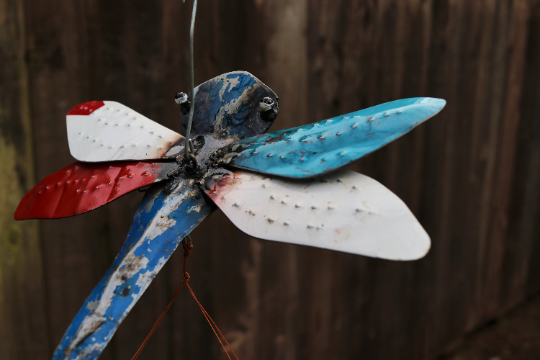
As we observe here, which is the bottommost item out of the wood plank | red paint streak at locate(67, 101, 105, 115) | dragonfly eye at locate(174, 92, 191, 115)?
the wood plank

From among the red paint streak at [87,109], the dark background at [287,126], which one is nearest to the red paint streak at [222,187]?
the red paint streak at [87,109]

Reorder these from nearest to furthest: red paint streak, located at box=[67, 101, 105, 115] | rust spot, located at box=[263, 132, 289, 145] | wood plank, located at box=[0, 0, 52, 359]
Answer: rust spot, located at box=[263, 132, 289, 145], red paint streak, located at box=[67, 101, 105, 115], wood plank, located at box=[0, 0, 52, 359]

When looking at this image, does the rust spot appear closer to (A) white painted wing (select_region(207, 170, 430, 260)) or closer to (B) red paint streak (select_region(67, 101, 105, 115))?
(A) white painted wing (select_region(207, 170, 430, 260))

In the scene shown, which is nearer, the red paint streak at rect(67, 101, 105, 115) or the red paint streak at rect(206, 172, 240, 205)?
the red paint streak at rect(206, 172, 240, 205)

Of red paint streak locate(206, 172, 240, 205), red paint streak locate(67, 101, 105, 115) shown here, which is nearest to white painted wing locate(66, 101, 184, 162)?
red paint streak locate(67, 101, 105, 115)

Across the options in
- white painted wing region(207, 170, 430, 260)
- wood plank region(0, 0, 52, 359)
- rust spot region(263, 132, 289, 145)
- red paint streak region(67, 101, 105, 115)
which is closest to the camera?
white painted wing region(207, 170, 430, 260)

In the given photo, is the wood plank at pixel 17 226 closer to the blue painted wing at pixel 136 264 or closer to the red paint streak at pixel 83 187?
the red paint streak at pixel 83 187

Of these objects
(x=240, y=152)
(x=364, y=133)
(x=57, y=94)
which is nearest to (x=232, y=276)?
(x=57, y=94)
